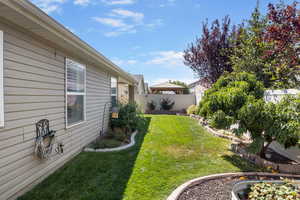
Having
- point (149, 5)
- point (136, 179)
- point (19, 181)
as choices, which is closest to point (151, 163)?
point (136, 179)

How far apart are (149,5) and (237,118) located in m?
6.15

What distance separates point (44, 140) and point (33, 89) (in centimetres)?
90

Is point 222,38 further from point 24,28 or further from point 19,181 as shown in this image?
point 19,181

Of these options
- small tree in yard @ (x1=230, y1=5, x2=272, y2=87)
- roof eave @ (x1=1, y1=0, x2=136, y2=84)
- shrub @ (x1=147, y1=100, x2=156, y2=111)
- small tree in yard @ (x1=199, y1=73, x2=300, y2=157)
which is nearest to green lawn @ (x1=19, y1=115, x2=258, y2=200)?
small tree in yard @ (x1=199, y1=73, x2=300, y2=157)

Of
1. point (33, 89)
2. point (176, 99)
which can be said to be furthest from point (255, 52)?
point (176, 99)

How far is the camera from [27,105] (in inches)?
105

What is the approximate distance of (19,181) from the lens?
2.52 metres

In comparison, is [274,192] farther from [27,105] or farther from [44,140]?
[27,105]

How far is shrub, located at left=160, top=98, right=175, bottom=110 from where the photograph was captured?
1512 centimetres

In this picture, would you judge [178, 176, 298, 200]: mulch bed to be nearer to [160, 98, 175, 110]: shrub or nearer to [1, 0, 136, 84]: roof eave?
[1, 0, 136, 84]: roof eave

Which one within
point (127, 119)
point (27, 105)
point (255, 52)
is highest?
point (255, 52)

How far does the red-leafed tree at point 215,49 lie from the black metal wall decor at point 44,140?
7.23 meters

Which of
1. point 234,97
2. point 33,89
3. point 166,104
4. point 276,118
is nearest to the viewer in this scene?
point 33,89

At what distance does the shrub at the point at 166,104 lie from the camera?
15.1 meters
